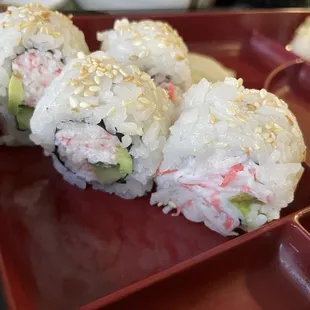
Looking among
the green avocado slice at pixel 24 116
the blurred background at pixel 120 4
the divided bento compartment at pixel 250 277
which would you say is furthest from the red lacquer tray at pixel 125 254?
the blurred background at pixel 120 4

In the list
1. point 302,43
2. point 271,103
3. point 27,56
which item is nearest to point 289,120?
point 271,103

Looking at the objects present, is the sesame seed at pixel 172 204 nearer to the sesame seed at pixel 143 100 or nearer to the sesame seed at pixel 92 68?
the sesame seed at pixel 143 100

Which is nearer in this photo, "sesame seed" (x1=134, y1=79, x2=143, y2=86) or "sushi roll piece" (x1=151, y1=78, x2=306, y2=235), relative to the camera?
"sushi roll piece" (x1=151, y1=78, x2=306, y2=235)

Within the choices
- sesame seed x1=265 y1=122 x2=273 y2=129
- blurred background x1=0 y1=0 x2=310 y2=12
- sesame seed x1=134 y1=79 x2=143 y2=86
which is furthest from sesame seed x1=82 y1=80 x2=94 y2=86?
blurred background x1=0 y1=0 x2=310 y2=12

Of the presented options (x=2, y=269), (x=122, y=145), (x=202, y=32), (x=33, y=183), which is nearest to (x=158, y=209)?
(x=122, y=145)

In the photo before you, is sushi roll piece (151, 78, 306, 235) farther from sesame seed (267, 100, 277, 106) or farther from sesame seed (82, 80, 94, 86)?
sesame seed (82, 80, 94, 86)

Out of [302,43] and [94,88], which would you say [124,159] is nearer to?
[94,88]
